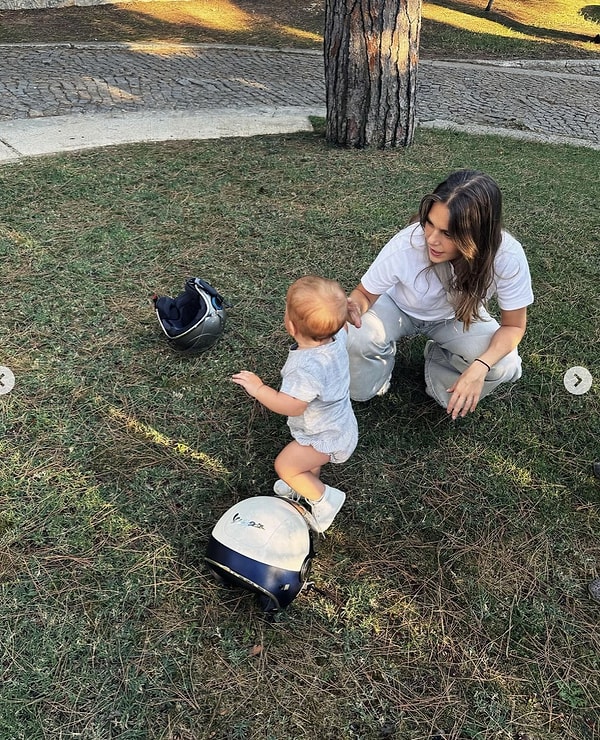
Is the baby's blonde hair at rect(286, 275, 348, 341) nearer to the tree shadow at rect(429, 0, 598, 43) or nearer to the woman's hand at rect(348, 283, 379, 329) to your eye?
the woman's hand at rect(348, 283, 379, 329)

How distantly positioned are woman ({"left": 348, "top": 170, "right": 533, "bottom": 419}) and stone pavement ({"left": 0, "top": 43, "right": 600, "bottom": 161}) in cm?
391

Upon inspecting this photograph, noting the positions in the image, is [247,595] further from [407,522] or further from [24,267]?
[24,267]

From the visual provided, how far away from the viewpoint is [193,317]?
10.6ft

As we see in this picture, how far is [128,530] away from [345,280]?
2138mm

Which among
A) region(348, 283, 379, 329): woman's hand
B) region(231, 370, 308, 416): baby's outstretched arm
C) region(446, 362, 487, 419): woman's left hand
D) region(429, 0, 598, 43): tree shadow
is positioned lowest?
region(446, 362, 487, 419): woman's left hand

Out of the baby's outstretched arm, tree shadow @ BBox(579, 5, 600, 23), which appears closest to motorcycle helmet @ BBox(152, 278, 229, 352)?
the baby's outstretched arm

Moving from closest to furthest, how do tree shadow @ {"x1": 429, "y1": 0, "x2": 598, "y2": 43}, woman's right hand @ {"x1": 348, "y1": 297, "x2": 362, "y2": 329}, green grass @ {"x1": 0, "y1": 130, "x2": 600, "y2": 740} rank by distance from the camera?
1. green grass @ {"x1": 0, "y1": 130, "x2": 600, "y2": 740}
2. woman's right hand @ {"x1": 348, "y1": 297, "x2": 362, "y2": 329}
3. tree shadow @ {"x1": 429, "y1": 0, "x2": 598, "y2": 43}

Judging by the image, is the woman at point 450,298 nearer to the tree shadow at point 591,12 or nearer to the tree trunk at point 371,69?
the tree trunk at point 371,69

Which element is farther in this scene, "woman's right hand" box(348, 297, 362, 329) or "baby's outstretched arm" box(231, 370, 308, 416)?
"woman's right hand" box(348, 297, 362, 329)

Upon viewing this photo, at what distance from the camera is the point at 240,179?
4.95 meters

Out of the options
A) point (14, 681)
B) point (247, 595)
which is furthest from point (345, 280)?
point (14, 681)

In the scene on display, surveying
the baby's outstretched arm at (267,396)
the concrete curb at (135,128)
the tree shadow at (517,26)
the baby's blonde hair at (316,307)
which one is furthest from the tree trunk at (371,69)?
the tree shadow at (517,26)

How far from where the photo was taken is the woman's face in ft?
7.40

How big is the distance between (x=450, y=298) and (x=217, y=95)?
6092mm
